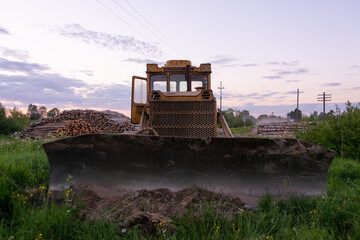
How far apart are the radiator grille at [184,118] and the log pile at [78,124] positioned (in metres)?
9.16

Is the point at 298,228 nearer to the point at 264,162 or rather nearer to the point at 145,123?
the point at 264,162

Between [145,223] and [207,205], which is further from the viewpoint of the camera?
[207,205]

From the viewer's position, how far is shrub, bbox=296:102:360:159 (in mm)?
7305

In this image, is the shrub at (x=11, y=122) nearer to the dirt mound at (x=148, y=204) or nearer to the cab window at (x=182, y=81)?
the cab window at (x=182, y=81)

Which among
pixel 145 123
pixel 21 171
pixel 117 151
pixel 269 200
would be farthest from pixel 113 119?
pixel 269 200

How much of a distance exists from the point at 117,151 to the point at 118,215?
2.93 feet

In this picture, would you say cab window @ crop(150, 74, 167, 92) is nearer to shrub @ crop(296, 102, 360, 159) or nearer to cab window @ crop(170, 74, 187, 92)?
cab window @ crop(170, 74, 187, 92)

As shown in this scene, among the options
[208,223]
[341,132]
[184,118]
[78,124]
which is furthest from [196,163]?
[78,124]

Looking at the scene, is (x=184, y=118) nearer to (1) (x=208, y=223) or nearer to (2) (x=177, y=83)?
(2) (x=177, y=83)

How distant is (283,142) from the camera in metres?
3.35

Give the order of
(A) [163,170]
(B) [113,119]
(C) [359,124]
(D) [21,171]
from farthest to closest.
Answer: (B) [113,119] < (C) [359,124] < (D) [21,171] < (A) [163,170]

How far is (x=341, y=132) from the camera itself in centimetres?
743

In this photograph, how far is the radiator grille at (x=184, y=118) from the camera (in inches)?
203

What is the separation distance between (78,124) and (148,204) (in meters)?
11.4
